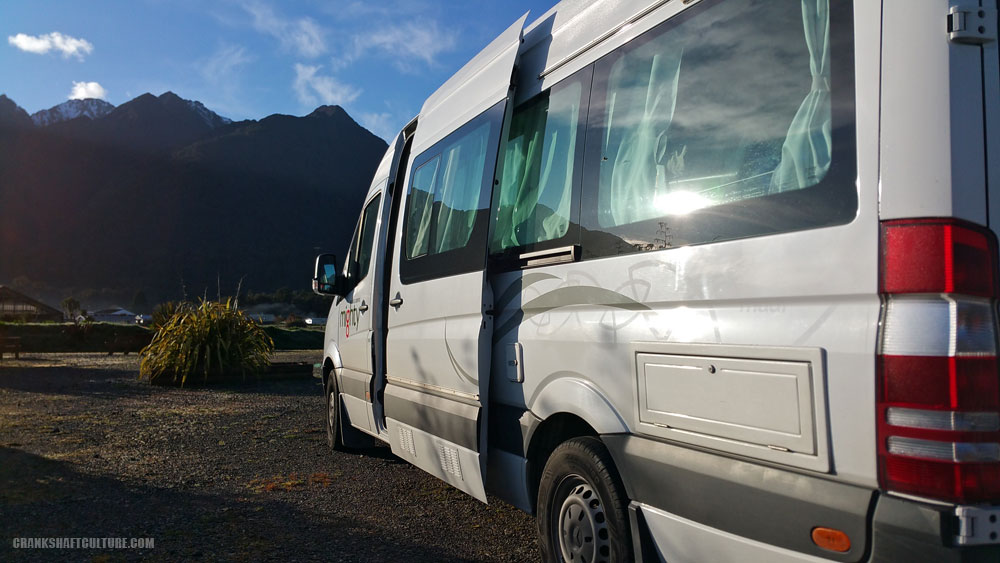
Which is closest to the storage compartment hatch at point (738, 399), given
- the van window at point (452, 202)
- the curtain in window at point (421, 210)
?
the van window at point (452, 202)

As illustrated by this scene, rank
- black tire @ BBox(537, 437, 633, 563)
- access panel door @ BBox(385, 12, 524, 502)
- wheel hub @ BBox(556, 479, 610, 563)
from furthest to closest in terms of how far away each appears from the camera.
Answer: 1. access panel door @ BBox(385, 12, 524, 502)
2. wheel hub @ BBox(556, 479, 610, 563)
3. black tire @ BBox(537, 437, 633, 563)

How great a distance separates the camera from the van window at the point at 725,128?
2.08 meters

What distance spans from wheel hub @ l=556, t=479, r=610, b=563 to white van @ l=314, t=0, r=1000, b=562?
12 millimetres

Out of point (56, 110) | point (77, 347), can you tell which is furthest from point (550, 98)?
point (56, 110)

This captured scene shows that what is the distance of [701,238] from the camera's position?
2.40 m

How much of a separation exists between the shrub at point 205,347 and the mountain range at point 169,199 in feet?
216

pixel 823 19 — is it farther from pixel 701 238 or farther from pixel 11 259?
pixel 11 259

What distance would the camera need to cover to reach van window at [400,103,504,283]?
385cm

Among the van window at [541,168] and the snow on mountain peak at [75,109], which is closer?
the van window at [541,168]

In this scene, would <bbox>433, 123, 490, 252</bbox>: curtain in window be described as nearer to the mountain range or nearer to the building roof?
the building roof

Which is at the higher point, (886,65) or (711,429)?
(886,65)

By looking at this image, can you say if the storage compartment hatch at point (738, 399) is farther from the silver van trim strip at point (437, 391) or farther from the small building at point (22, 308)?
the small building at point (22, 308)

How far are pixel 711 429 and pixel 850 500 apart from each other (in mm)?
467

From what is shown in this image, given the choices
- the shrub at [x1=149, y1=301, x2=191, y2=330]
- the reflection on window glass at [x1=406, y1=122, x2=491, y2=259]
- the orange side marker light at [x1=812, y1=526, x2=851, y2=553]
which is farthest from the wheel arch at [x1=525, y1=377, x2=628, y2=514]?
the shrub at [x1=149, y1=301, x2=191, y2=330]
